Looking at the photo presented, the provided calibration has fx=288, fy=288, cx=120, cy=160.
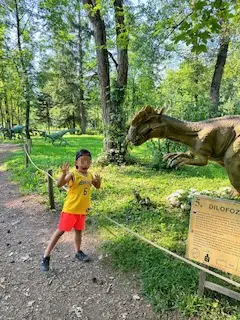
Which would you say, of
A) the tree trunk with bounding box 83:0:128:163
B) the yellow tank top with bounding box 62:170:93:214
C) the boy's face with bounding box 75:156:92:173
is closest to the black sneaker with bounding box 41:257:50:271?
the yellow tank top with bounding box 62:170:93:214

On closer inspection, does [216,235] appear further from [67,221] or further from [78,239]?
[78,239]

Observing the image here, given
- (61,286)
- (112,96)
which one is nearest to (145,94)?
(112,96)

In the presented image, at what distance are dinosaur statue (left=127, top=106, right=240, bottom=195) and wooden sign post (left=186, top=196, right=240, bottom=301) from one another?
2.05 feet

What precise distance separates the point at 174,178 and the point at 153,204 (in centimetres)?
221

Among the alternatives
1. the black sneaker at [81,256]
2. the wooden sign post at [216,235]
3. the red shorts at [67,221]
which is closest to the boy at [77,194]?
the red shorts at [67,221]

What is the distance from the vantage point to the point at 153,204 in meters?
5.70

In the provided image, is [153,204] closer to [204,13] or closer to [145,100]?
[204,13]

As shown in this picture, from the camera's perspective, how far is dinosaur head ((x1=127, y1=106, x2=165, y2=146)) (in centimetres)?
302

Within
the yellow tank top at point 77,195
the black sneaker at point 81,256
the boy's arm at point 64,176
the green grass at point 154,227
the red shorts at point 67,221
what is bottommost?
the black sneaker at point 81,256

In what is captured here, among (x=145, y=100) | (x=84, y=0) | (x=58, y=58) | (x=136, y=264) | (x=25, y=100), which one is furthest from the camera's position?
(x=58, y=58)

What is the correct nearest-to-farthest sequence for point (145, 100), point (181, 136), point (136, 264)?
point (181, 136) → point (136, 264) → point (145, 100)

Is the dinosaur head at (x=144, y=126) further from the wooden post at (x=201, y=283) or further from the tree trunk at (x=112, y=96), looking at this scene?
the tree trunk at (x=112, y=96)

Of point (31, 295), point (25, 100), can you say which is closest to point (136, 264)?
point (31, 295)

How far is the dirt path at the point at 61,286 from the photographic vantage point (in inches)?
117
